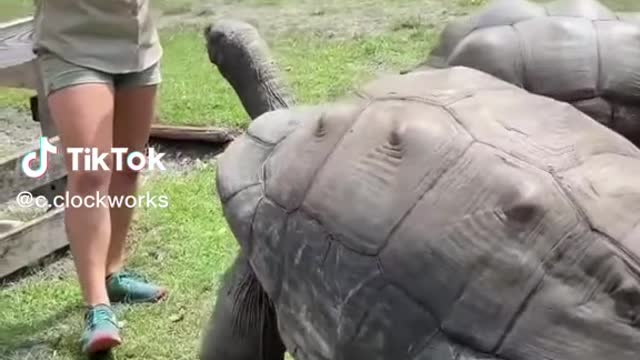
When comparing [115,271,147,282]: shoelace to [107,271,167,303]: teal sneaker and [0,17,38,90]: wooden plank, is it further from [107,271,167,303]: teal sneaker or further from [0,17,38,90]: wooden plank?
[0,17,38,90]: wooden plank

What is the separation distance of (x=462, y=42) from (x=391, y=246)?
243 cm

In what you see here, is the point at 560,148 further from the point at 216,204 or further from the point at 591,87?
the point at 216,204

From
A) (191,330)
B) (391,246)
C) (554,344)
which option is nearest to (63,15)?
(191,330)

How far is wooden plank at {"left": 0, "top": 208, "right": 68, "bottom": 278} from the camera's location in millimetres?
4766

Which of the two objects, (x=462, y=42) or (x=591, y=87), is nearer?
(x=591, y=87)

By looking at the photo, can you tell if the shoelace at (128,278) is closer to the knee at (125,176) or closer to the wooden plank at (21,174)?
the knee at (125,176)

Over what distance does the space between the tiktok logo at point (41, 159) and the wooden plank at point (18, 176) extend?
0.01 m

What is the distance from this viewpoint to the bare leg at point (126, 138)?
14.0ft

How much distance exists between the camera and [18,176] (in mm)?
5051

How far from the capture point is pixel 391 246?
257 cm

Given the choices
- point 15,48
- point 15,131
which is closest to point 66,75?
point 15,48

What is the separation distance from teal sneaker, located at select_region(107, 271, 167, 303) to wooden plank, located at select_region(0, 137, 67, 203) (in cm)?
80

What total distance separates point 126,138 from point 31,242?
2.67 ft

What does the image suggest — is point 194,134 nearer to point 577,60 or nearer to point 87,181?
point 87,181
